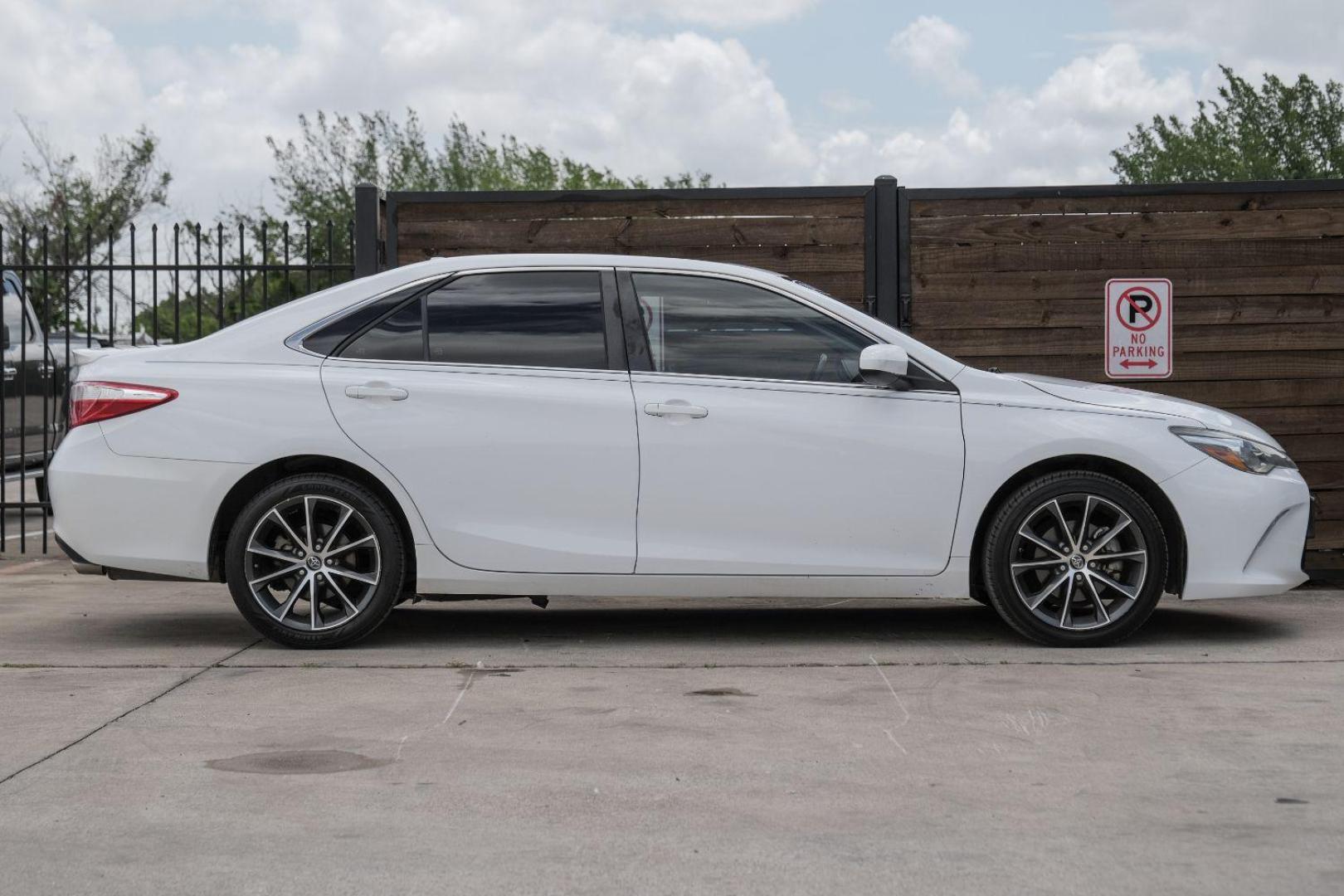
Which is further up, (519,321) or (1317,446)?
(519,321)

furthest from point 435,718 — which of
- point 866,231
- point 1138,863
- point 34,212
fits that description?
point 34,212

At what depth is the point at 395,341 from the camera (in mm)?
6668

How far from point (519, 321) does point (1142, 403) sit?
2608 millimetres

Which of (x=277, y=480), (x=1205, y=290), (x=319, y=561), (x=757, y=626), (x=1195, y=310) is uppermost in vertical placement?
(x=1205, y=290)

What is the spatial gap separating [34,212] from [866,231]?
118 feet

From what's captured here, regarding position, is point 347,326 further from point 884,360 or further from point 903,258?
point 903,258

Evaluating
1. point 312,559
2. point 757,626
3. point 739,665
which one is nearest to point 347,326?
point 312,559

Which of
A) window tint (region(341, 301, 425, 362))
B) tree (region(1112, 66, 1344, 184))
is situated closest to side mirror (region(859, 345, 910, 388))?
window tint (region(341, 301, 425, 362))

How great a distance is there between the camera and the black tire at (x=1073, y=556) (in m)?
6.55

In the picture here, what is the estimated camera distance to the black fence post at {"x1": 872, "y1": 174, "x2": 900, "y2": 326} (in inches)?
364

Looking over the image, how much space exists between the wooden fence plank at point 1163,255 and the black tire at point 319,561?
4292 millimetres

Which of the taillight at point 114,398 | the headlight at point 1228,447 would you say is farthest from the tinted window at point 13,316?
the headlight at point 1228,447

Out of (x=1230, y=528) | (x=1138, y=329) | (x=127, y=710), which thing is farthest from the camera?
(x=1138, y=329)

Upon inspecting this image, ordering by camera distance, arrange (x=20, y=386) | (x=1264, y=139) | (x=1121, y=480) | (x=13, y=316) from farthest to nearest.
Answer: (x=1264, y=139)
(x=13, y=316)
(x=20, y=386)
(x=1121, y=480)
